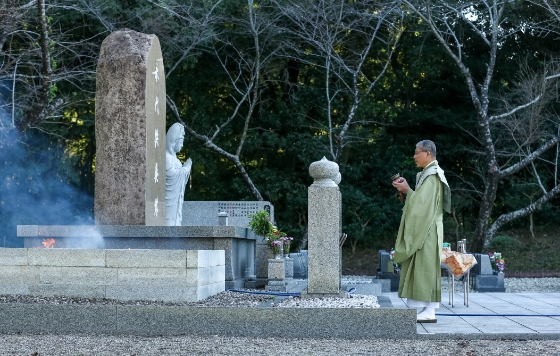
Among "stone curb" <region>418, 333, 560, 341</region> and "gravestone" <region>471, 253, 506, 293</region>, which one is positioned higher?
"gravestone" <region>471, 253, 506, 293</region>

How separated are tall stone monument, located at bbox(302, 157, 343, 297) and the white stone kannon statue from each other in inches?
231

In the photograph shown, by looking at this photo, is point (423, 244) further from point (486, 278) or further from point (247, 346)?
point (486, 278)

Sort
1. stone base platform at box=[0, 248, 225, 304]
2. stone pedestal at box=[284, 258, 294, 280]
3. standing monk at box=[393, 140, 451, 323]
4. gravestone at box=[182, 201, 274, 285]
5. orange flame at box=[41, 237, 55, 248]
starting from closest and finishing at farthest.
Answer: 1. standing monk at box=[393, 140, 451, 323]
2. stone base platform at box=[0, 248, 225, 304]
3. orange flame at box=[41, 237, 55, 248]
4. stone pedestal at box=[284, 258, 294, 280]
5. gravestone at box=[182, 201, 274, 285]

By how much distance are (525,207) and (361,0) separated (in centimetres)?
711

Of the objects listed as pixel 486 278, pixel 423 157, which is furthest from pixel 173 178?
pixel 423 157

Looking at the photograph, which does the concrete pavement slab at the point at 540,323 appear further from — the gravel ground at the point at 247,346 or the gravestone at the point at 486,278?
the gravestone at the point at 486,278

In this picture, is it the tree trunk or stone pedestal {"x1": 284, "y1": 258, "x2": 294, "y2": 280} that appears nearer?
stone pedestal {"x1": 284, "y1": 258, "x2": 294, "y2": 280}

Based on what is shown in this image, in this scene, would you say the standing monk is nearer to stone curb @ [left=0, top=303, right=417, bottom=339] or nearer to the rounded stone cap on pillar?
the rounded stone cap on pillar

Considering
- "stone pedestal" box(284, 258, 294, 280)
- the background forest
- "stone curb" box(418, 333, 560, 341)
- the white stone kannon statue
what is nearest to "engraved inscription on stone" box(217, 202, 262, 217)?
the background forest

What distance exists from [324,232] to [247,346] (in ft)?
6.01

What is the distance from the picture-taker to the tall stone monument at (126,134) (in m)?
12.0

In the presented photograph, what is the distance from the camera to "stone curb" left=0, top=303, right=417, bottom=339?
23.7ft

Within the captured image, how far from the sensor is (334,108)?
23359 millimetres

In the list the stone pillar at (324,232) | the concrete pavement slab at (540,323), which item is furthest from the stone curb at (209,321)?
the concrete pavement slab at (540,323)
